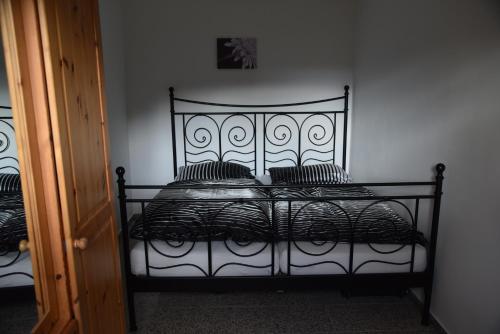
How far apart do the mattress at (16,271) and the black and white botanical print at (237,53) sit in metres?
2.59

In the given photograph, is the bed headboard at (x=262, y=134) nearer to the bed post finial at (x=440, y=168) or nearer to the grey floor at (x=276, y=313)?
the grey floor at (x=276, y=313)

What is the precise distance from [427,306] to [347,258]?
0.56 meters

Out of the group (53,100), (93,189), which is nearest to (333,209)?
(93,189)

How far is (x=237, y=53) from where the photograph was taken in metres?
3.13

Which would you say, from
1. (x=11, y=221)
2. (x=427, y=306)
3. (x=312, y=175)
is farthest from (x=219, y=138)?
(x=11, y=221)

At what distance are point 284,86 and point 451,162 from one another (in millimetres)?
1825

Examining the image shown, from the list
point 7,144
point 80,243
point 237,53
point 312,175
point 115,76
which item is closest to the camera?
point 7,144

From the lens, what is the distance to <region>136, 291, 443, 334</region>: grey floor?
72.2 inches

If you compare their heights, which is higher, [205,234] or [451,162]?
[451,162]

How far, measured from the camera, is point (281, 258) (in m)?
1.75

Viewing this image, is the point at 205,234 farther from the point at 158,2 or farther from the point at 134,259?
the point at 158,2

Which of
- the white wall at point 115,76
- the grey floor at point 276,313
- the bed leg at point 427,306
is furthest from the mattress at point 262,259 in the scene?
the white wall at point 115,76

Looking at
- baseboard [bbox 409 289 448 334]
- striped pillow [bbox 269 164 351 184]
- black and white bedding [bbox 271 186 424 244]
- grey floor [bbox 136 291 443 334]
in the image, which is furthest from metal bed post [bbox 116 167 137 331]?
baseboard [bbox 409 289 448 334]

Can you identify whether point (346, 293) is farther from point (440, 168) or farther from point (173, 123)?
point (173, 123)
